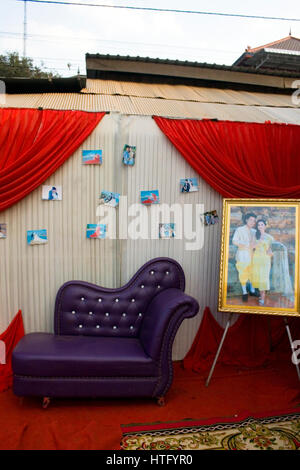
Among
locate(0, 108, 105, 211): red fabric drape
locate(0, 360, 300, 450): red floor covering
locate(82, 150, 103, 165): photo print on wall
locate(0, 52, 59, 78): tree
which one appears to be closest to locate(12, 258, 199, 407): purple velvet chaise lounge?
locate(0, 360, 300, 450): red floor covering

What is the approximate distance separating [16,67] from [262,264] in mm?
13120

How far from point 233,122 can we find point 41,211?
201 cm

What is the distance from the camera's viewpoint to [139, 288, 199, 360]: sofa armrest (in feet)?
9.07

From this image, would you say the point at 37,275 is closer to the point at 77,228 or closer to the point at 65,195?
the point at 77,228

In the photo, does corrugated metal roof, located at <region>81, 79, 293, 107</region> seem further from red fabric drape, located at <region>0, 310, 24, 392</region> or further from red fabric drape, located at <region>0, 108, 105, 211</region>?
red fabric drape, located at <region>0, 310, 24, 392</region>

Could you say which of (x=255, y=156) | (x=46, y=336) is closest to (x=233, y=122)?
(x=255, y=156)

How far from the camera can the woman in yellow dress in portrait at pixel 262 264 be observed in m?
3.04

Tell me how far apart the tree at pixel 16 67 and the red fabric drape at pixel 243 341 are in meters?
11.5

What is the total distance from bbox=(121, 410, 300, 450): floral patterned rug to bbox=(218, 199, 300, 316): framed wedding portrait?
0.81m

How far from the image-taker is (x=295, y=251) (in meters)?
3.05

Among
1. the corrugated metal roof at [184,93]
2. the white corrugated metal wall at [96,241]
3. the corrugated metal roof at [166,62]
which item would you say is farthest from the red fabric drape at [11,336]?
the corrugated metal roof at [166,62]

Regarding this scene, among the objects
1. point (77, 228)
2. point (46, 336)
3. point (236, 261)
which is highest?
point (77, 228)

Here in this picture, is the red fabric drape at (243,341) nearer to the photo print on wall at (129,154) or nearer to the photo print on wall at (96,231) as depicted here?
the photo print on wall at (96,231)

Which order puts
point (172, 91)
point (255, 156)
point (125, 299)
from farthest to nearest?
point (172, 91) → point (255, 156) → point (125, 299)
